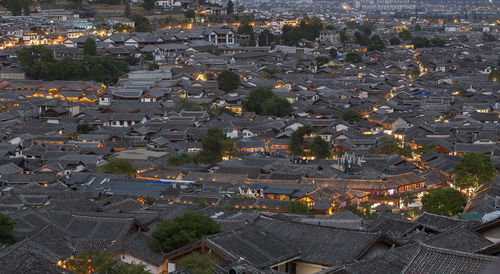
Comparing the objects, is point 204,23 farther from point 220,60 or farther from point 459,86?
point 459,86

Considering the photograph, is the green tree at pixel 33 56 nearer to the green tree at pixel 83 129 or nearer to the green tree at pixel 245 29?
the green tree at pixel 83 129

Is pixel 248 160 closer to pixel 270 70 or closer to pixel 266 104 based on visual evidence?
pixel 266 104

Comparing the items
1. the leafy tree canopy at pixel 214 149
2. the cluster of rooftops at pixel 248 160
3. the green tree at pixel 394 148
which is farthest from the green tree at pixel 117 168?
the green tree at pixel 394 148

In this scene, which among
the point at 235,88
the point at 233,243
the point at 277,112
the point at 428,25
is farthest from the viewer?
the point at 428,25

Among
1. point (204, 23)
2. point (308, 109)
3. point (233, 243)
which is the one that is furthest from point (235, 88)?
point (233, 243)

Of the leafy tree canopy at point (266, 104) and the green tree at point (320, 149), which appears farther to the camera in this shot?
the leafy tree canopy at point (266, 104)

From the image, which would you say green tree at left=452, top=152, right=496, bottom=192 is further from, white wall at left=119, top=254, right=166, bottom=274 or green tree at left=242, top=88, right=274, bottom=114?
green tree at left=242, top=88, right=274, bottom=114

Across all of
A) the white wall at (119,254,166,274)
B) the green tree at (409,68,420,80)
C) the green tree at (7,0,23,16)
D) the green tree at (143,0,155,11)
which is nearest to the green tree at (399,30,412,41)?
the green tree at (409,68,420,80)
